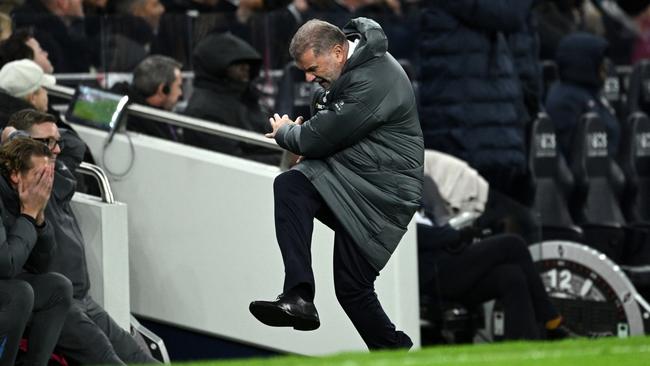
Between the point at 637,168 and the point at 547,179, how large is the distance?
1441 mm

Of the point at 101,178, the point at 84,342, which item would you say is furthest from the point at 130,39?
the point at 84,342

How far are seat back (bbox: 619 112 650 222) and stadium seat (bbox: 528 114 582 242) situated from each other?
3.86 feet

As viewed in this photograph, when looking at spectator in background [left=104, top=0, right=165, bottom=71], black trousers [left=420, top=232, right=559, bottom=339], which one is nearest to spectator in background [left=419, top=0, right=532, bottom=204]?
black trousers [left=420, top=232, right=559, bottom=339]

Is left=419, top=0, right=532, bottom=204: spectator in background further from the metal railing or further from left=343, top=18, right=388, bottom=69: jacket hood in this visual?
left=343, top=18, right=388, bottom=69: jacket hood

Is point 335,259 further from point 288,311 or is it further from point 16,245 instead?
point 16,245

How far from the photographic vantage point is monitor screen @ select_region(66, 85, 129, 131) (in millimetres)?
11227

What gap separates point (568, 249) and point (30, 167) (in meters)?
4.85

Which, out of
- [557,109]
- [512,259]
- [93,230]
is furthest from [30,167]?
[557,109]

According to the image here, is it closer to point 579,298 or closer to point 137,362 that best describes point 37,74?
point 137,362

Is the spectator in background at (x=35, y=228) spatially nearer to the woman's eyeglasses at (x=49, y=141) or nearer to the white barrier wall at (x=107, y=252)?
the woman's eyeglasses at (x=49, y=141)

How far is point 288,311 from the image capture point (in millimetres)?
8680

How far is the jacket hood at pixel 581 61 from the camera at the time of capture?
15.0 metres

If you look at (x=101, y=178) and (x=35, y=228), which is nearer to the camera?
(x=35, y=228)

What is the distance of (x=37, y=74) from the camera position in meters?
10.8
